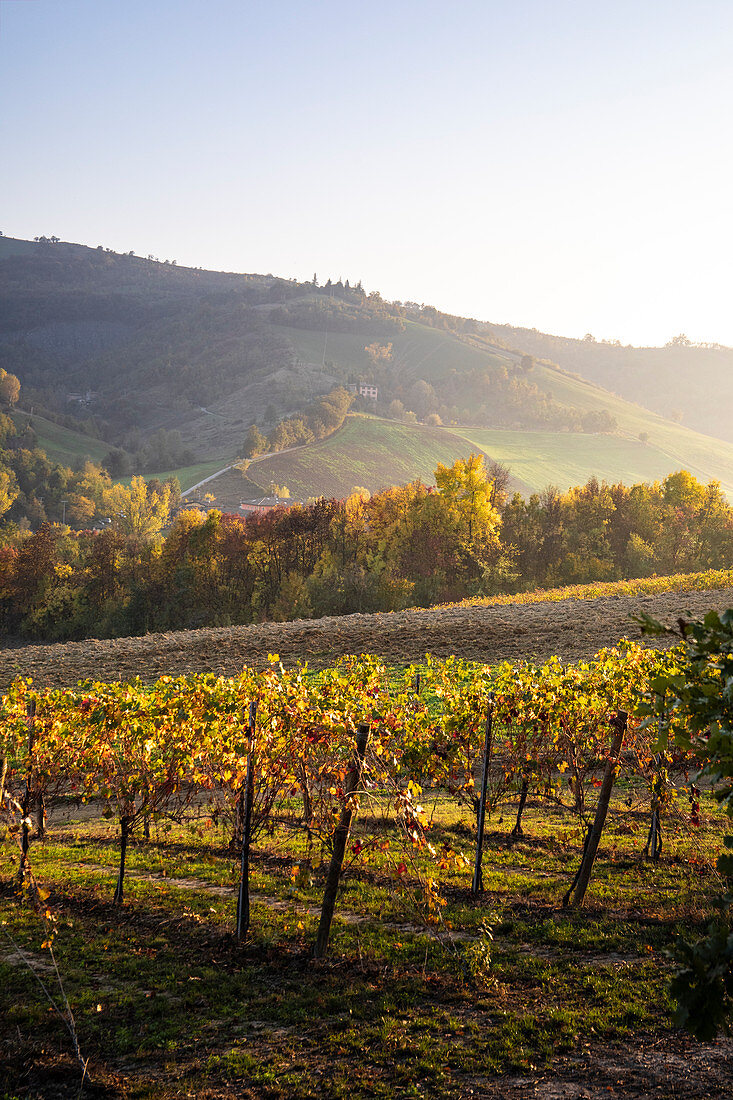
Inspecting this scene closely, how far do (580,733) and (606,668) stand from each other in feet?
5.68

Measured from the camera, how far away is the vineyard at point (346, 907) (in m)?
6.66

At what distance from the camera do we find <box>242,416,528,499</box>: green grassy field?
493 ft

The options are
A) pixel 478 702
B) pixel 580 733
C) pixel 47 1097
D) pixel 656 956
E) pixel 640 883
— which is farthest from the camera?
Result: pixel 580 733

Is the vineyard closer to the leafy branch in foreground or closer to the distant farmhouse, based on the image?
the leafy branch in foreground

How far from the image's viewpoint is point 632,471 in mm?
160375

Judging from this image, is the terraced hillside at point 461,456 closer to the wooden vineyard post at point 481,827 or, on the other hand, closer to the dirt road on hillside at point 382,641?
the dirt road on hillside at point 382,641

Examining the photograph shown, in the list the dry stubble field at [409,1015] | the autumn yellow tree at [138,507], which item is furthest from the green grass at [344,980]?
the autumn yellow tree at [138,507]

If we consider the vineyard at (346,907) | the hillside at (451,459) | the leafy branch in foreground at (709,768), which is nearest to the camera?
the leafy branch in foreground at (709,768)

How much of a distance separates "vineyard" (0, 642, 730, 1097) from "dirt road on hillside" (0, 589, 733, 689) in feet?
59.8

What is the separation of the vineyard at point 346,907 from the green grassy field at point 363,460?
435ft

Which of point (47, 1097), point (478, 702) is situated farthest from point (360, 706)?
point (47, 1097)

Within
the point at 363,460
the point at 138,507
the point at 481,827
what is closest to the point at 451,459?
the point at 363,460

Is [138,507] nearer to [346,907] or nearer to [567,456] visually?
[567,456]

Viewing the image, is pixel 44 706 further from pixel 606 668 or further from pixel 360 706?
pixel 606 668
